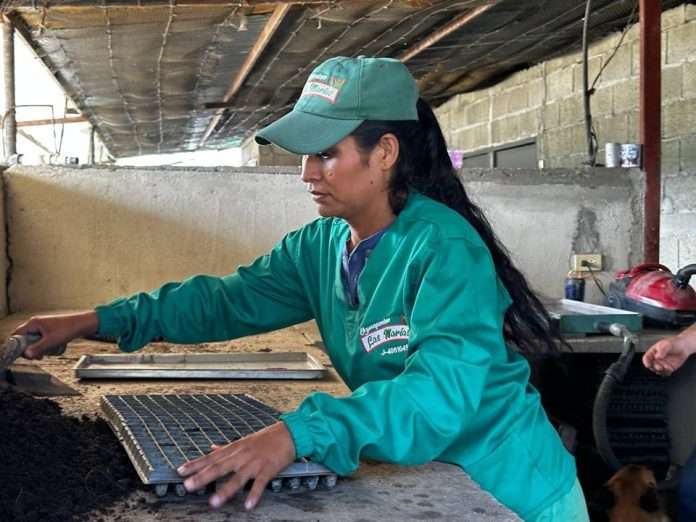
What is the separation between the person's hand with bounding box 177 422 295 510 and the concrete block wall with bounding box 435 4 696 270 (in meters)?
3.89

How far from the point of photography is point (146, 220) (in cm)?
288

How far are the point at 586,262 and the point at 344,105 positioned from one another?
81.6 inches

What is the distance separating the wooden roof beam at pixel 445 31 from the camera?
13.2 feet

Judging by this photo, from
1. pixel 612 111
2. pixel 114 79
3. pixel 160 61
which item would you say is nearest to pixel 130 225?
pixel 160 61

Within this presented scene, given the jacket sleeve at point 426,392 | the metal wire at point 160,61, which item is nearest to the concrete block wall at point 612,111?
the metal wire at point 160,61

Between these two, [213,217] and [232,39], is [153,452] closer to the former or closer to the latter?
[213,217]

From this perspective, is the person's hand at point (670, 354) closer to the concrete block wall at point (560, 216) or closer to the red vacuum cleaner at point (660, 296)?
the red vacuum cleaner at point (660, 296)

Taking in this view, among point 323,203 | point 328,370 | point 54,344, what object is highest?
point 323,203

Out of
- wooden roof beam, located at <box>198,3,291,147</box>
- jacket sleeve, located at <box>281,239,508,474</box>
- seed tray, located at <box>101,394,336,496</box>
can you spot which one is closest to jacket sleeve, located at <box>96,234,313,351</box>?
seed tray, located at <box>101,394,336,496</box>

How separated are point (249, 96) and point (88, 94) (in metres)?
1.30

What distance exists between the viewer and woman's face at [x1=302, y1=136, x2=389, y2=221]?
1249 mm

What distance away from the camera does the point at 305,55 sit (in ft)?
16.6

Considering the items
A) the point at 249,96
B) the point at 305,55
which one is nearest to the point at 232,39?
the point at 305,55

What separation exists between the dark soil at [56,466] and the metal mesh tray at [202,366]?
428mm
